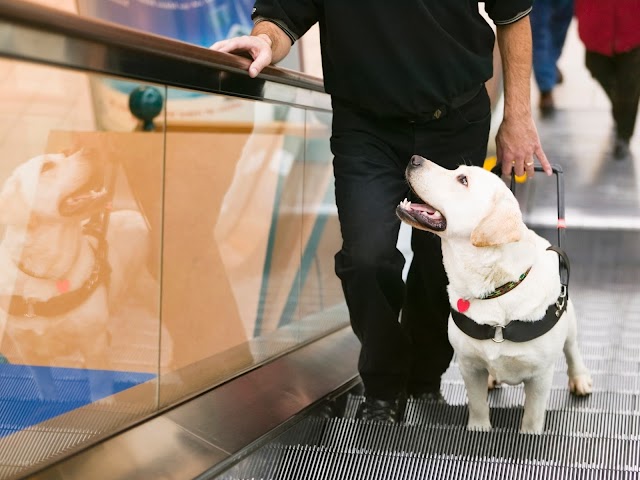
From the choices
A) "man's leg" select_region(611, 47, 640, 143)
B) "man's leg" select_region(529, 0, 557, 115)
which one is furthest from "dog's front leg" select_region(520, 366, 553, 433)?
"man's leg" select_region(611, 47, 640, 143)

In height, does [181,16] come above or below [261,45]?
above

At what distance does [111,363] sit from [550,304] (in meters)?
1.40

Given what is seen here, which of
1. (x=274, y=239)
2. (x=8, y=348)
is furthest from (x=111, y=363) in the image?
(x=274, y=239)

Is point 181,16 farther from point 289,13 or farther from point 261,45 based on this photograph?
point 261,45

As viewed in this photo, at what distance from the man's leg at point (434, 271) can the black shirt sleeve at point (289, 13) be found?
58 cm

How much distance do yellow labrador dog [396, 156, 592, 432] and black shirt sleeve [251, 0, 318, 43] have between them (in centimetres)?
71

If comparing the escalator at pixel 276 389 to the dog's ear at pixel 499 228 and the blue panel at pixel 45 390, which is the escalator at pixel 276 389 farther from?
the dog's ear at pixel 499 228

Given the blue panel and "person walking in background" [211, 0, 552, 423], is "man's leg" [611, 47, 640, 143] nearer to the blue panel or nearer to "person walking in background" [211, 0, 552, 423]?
"person walking in background" [211, 0, 552, 423]

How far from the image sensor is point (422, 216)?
110 inches

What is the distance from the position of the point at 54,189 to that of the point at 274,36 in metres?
1.23

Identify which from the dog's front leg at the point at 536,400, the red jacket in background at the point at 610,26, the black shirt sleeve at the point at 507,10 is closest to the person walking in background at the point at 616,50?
the red jacket in background at the point at 610,26

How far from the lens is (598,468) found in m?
2.25

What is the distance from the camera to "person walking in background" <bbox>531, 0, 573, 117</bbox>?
10.0 meters

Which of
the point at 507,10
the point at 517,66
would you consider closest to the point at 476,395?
the point at 517,66
